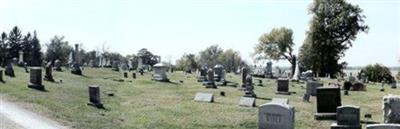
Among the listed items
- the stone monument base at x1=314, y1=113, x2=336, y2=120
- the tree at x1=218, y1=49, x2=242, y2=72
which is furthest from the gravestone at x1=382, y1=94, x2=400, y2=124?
the tree at x1=218, y1=49, x2=242, y2=72

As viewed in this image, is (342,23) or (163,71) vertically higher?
(342,23)

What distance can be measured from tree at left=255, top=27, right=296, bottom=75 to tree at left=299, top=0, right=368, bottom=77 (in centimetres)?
1341

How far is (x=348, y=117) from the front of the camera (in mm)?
17531

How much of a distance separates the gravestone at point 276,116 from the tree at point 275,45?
70876 mm

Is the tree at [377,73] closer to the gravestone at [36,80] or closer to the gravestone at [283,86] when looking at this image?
the gravestone at [283,86]

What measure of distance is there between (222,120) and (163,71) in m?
21.2

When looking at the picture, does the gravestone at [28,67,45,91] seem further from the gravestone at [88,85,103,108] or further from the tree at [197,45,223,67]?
the tree at [197,45,223,67]

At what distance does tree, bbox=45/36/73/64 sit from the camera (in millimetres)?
95562

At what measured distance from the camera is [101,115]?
69.5 feet

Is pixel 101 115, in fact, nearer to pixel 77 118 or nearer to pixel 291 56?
pixel 77 118

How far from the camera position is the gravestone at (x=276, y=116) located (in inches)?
617

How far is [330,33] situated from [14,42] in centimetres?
4779

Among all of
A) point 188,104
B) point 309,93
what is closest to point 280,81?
point 309,93

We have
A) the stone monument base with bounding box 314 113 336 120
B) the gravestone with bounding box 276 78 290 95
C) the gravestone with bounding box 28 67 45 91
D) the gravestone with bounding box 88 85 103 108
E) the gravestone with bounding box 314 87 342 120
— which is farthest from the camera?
the gravestone with bounding box 276 78 290 95
